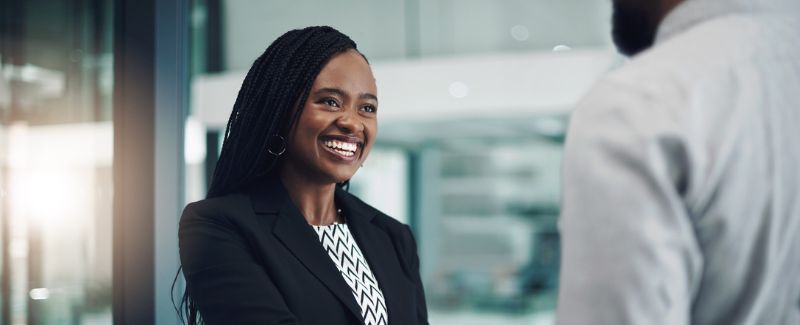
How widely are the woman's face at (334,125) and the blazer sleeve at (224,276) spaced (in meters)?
0.18

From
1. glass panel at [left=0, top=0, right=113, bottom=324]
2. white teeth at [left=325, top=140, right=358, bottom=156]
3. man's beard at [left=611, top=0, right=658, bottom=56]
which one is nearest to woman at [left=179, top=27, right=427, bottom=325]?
white teeth at [left=325, top=140, right=358, bottom=156]

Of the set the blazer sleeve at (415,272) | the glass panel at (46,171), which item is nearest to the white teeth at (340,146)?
the blazer sleeve at (415,272)

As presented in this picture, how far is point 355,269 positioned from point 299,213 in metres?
0.14

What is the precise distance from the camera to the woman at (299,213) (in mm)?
1161

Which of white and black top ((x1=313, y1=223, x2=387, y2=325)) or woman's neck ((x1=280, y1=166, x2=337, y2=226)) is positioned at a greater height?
woman's neck ((x1=280, y1=166, x2=337, y2=226))

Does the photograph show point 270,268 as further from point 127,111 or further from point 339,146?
point 127,111

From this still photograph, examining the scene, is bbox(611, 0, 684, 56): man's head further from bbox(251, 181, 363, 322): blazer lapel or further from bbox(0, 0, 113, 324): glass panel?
bbox(0, 0, 113, 324): glass panel

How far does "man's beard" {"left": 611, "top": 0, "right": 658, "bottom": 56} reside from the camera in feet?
2.14

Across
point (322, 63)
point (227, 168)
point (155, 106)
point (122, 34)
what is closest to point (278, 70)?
point (322, 63)

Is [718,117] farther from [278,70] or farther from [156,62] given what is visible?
[156,62]

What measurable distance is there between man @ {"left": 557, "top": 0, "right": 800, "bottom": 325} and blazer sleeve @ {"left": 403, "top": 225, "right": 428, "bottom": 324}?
0.79 meters

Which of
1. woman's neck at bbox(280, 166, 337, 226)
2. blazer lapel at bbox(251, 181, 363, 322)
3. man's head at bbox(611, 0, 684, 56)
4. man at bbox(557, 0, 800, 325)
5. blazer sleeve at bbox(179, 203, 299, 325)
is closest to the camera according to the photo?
man at bbox(557, 0, 800, 325)

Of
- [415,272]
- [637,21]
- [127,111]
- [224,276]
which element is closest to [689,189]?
[637,21]

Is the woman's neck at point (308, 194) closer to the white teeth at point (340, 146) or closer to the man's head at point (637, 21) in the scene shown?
the white teeth at point (340, 146)
